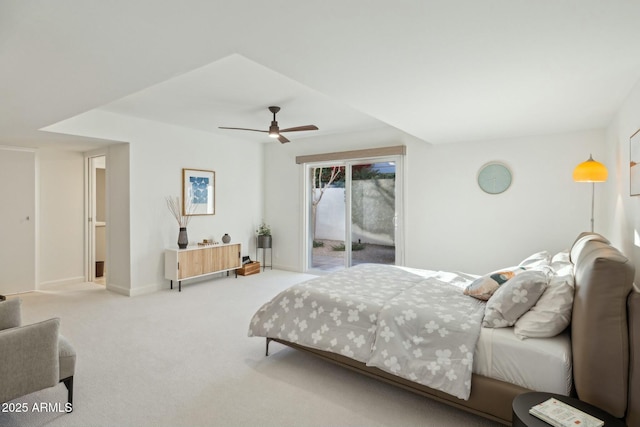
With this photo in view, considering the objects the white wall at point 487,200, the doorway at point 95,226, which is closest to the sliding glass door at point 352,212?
the white wall at point 487,200

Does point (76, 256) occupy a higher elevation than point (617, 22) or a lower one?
lower

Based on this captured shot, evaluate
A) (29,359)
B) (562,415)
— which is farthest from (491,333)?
(29,359)

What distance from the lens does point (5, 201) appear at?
4.81 metres

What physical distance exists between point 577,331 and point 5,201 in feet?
21.9

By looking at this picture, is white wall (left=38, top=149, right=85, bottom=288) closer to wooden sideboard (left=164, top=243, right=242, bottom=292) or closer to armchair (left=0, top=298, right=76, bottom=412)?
wooden sideboard (left=164, top=243, right=242, bottom=292)

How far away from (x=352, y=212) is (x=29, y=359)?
15.2 feet

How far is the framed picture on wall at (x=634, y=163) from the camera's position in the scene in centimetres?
230

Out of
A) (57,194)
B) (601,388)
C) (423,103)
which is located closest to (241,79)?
(423,103)

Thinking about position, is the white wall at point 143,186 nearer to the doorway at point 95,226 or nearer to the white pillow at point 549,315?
the doorway at point 95,226

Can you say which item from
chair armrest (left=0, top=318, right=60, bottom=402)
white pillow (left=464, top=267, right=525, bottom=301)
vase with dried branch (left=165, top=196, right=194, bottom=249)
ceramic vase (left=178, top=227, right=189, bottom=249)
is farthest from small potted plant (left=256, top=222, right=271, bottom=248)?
chair armrest (left=0, top=318, right=60, bottom=402)

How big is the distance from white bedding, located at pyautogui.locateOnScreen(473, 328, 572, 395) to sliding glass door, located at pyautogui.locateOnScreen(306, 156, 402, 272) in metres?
3.33

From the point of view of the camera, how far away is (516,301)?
6.84 feet

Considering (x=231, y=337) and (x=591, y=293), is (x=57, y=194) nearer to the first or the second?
(x=231, y=337)

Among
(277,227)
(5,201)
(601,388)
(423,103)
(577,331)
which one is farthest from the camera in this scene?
(277,227)
